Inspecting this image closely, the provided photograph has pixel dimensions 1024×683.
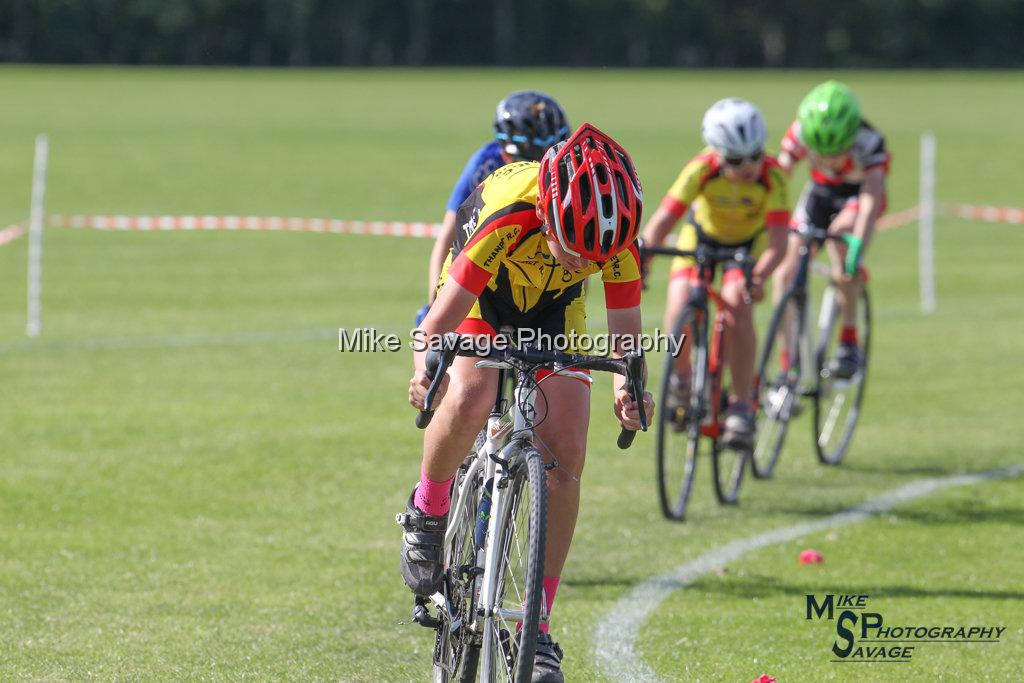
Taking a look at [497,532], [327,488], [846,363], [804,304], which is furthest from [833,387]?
[497,532]

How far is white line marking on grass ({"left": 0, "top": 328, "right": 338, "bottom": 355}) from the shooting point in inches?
551

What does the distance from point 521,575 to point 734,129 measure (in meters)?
4.36

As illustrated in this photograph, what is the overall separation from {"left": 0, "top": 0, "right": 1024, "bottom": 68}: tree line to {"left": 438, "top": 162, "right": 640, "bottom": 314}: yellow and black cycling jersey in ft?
300

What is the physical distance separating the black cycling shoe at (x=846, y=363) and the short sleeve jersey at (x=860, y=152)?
3.91 feet

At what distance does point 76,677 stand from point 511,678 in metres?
1.94

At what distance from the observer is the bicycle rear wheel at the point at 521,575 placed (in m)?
4.70

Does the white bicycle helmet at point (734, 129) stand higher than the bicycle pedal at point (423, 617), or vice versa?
the white bicycle helmet at point (734, 129)

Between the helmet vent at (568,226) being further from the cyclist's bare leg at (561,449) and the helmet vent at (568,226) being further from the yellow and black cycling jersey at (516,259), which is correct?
the cyclist's bare leg at (561,449)

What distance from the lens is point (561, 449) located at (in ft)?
17.4

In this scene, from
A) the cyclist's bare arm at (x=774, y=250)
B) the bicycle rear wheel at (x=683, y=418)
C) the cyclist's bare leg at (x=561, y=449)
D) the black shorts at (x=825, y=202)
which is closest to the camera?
the cyclist's bare leg at (x=561, y=449)

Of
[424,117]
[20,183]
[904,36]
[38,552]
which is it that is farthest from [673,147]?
[904,36]

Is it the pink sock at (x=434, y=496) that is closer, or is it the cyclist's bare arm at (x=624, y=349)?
the cyclist's bare arm at (x=624, y=349)

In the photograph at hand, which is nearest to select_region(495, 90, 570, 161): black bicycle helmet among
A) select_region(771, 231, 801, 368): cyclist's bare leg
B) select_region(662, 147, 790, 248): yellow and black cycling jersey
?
select_region(662, 147, 790, 248): yellow and black cycling jersey

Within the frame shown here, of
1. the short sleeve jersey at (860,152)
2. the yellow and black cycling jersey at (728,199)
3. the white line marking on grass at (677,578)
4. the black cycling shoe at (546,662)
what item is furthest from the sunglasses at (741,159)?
the black cycling shoe at (546,662)
